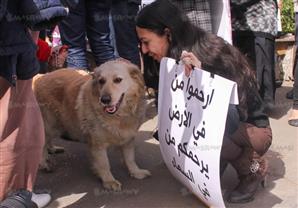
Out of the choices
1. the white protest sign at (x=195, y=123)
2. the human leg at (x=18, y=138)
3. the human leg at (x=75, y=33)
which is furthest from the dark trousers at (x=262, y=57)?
the human leg at (x=18, y=138)

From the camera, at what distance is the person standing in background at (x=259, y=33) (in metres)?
4.66

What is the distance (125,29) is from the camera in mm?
4574

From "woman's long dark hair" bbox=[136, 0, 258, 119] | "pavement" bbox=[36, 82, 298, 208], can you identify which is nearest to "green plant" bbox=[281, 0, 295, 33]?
"pavement" bbox=[36, 82, 298, 208]

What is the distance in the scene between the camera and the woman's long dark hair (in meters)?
2.98

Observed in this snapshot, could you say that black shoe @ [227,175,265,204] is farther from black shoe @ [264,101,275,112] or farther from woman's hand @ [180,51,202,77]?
black shoe @ [264,101,275,112]

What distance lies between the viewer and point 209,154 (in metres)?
2.68

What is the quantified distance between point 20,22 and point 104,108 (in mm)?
1090

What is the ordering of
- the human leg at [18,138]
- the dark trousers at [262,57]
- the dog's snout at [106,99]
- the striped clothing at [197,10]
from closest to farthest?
the human leg at [18,138]
the dog's snout at [106,99]
the striped clothing at [197,10]
the dark trousers at [262,57]

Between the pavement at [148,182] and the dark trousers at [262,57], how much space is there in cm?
61

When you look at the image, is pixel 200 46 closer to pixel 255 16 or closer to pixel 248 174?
pixel 248 174

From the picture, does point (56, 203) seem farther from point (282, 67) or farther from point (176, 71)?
point (282, 67)

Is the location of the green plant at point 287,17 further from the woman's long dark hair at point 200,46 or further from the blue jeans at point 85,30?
the woman's long dark hair at point 200,46

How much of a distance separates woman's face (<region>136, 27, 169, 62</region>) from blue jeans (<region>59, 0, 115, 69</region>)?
1.11m

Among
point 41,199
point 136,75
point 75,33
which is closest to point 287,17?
point 75,33
